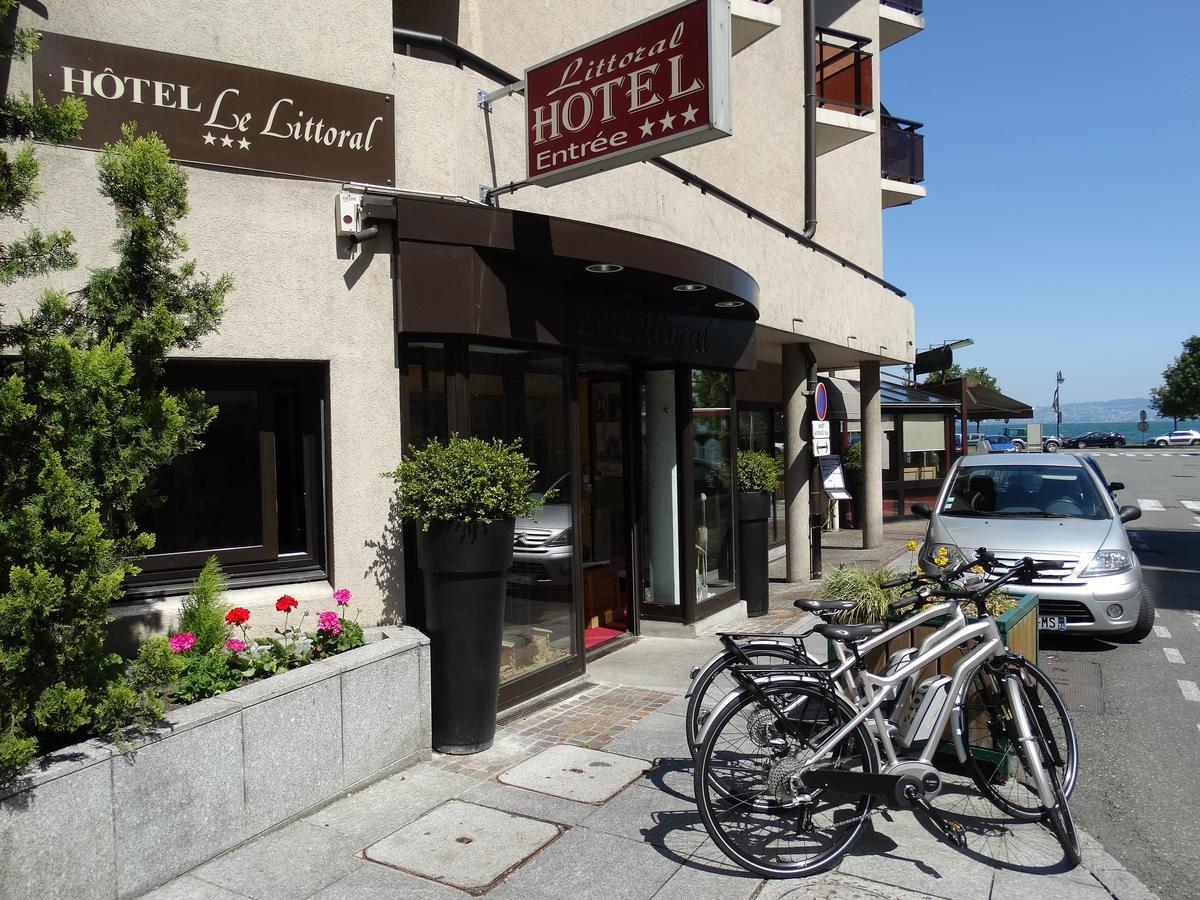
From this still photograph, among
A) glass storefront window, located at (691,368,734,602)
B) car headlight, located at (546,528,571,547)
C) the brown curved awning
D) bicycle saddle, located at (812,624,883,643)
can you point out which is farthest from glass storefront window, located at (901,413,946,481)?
bicycle saddle, located at (812,624,883,643)

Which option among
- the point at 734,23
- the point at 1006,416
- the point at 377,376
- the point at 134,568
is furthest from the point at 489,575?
the point at 1006,416

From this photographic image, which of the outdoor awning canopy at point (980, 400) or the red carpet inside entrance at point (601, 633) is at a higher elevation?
the outdoor awning canopy at point (980, 400)

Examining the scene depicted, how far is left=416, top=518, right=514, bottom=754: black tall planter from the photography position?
5082 mm

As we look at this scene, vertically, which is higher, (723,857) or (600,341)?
(600,341)

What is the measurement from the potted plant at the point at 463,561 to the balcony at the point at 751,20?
8.11 metres

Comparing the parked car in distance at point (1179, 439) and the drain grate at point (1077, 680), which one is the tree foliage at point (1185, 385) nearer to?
the parked car in distance at point (1179, 439)

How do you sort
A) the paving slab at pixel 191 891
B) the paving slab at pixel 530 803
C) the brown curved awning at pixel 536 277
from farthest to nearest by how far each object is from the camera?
the brown curved awning at pixel 536 277 → the paving slab at pixel 530 803 → the paving slab at pixel 191 891

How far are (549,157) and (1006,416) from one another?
28.2m

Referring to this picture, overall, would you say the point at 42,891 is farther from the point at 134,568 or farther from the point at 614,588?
the point at 614,588

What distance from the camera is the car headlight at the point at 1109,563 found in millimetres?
7559

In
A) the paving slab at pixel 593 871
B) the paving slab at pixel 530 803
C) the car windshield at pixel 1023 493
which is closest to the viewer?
the paving slab at pixel 593 871

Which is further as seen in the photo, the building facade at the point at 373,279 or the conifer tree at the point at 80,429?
the building facade at the point at 373,279

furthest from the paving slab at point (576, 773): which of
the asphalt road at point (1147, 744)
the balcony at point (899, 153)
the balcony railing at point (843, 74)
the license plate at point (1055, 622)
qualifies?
the balcony at point (899, 153)

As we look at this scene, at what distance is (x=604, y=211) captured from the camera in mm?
7234
